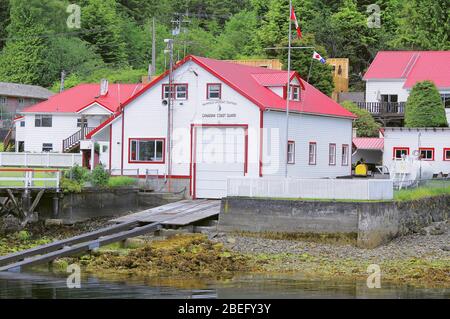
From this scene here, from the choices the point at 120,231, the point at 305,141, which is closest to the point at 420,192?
the point at 305,141

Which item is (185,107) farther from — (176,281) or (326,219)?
(176,281)

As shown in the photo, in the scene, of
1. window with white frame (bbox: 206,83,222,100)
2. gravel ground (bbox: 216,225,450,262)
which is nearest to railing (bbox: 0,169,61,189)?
gravel ground (bbox: 216,225,450,262)

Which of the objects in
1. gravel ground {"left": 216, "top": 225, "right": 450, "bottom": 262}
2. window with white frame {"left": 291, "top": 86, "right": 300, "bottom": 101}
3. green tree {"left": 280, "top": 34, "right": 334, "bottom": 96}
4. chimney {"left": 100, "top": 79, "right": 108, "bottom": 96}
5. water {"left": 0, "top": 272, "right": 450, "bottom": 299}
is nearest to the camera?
water {"left": 0, "top": 272, "right": 450, "bottom": 299}

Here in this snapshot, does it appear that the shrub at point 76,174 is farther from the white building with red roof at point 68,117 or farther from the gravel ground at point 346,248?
the white building with red roof at point 68,117

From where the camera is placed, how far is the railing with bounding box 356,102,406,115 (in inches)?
2977

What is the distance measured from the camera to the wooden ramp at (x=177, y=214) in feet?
130

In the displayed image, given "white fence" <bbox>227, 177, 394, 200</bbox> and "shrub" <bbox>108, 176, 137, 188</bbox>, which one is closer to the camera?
"white fence" <bbox>227, 177, 394, 200</bbox>

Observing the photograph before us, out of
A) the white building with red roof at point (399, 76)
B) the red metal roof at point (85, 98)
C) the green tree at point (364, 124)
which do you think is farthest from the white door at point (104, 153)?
the white building with red roof at point (399, 76)

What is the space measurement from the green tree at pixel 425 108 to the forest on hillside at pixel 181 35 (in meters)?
15.0

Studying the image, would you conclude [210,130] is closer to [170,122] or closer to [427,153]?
[170,122]

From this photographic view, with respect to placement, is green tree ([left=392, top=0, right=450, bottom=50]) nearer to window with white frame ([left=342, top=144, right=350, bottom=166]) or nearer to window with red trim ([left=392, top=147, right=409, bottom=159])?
window with red trim ([left=392, top=147, right=409, bottom=159])

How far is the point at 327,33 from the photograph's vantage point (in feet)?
324

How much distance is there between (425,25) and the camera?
9100 cm

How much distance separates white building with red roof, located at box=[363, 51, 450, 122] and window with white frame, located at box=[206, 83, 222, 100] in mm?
29910
